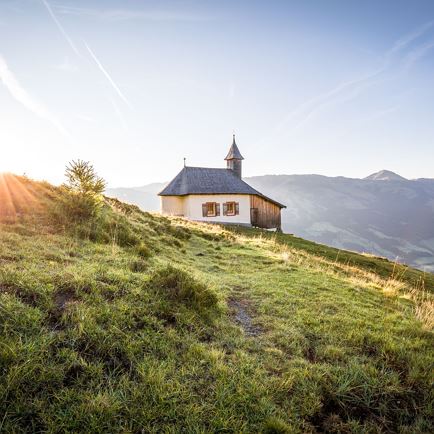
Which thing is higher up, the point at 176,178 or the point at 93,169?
the point at 176,178

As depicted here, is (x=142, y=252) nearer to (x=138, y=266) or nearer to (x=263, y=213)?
(x=138, y=266)

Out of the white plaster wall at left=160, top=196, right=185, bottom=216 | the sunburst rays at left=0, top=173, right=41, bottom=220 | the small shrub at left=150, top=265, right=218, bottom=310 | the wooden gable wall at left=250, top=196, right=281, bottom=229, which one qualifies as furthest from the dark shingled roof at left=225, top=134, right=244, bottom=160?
the small shrub at left=150, top=265, right=218, bottom=310

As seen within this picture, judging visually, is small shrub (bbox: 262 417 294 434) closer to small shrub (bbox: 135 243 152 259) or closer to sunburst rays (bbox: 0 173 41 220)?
small shrub (bbox: 135 243 152 259)

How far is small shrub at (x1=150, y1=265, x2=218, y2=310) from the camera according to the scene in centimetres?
530

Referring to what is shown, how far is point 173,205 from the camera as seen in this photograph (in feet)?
120

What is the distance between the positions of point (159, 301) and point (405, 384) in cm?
391

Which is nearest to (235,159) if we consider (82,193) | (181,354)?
(82,193)

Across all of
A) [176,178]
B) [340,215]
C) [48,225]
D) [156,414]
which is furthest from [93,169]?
[340,215]

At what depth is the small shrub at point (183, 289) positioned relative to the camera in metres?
5.30

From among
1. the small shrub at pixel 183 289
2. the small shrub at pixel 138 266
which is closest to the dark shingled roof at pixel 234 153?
the small shrub at pixel 138 266

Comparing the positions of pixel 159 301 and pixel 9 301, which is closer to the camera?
pixel 9 301

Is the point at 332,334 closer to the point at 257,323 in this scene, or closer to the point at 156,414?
the point at 257,323

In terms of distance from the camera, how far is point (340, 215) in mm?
198250

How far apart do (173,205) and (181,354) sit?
33235mm
